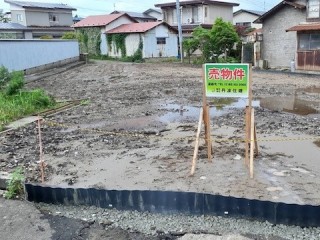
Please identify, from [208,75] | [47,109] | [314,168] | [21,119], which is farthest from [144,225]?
[47,109]

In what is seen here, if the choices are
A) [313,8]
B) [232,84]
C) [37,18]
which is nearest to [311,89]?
[313,8]

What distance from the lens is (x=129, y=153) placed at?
24.8 ft

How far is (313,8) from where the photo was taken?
835 inches

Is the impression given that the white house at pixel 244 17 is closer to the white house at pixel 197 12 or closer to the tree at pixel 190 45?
the white house at pixel 197 12

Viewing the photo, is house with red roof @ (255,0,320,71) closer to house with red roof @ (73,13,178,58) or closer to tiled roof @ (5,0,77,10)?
house with red roof @ (73,13,178,58)

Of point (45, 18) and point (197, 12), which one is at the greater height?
point (45, 18)

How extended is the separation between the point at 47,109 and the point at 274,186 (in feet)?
28.2

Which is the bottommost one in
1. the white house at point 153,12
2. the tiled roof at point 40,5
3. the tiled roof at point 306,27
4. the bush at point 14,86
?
the bush at point 14,86

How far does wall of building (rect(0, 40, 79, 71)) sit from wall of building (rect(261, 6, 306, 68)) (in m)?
14.7

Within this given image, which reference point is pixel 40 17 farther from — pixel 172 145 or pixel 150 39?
pixel 172 145

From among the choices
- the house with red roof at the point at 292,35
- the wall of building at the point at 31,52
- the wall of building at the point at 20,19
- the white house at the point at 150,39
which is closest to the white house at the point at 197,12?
the white house at the point at 150,39

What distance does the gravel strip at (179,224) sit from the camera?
447 cm

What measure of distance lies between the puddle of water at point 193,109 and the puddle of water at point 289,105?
0.45 meters

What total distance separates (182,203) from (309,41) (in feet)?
62.2
